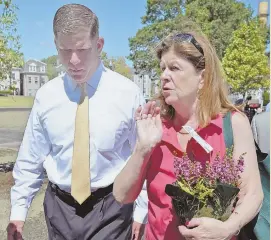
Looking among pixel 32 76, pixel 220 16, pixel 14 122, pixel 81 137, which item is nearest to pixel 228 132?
pixel 81 137

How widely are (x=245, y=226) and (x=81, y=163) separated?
1.03 m

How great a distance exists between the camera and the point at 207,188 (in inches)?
60.1

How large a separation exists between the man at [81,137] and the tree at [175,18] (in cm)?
2975

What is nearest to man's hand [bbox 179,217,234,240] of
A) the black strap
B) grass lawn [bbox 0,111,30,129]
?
the black strap

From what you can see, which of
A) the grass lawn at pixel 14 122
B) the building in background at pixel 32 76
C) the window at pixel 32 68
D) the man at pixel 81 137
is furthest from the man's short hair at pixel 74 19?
the window at pixel 32 68

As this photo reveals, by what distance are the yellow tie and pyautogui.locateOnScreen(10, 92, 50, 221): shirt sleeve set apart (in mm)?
287

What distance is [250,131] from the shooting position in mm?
1790

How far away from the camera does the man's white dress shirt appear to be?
2.44 metres

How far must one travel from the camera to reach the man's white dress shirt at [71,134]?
244cm

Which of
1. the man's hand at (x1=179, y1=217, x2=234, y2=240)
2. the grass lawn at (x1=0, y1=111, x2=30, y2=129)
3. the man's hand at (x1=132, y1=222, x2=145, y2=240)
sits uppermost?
the man's hand at (x1=179, y1=217, x2=234, y2=240)

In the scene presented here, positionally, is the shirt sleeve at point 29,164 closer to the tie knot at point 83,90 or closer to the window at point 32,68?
the tie knot at point 83,90

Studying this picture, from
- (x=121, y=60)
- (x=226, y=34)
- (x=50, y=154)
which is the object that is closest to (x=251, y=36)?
Answer: (x=226, y=34)

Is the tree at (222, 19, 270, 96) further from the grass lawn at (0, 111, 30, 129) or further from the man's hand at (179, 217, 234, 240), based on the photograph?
the man's hand at (179, 217, 234, 240)

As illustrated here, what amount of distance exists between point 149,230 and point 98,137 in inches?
27.0
